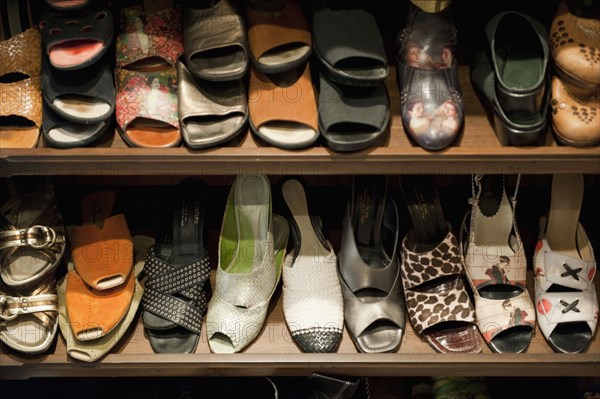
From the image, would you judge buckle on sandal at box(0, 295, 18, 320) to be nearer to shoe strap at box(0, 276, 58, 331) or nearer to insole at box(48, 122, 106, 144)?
shoe strap at box(0, 276, 58, 331)

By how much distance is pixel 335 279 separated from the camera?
1.35 meters

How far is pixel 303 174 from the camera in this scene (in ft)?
4.08

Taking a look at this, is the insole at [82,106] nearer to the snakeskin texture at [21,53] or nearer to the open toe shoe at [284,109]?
the snakeskin texture at [21,53]

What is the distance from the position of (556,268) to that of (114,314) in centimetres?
90

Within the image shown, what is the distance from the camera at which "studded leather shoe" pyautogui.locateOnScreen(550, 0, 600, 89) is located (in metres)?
1.11

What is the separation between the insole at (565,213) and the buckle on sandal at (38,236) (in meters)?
1.04

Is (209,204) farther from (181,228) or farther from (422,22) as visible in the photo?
(422,22)

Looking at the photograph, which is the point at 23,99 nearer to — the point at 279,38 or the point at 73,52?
the point at 73,52

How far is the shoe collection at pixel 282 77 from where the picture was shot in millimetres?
1105

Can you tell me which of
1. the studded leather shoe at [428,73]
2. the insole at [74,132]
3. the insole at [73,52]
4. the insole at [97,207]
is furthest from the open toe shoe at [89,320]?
the studded leather shoe at [428,73]

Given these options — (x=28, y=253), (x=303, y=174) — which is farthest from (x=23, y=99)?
(x=303, y=174)

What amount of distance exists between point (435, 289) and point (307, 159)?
424 mm

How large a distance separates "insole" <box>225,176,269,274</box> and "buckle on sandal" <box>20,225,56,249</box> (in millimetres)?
374

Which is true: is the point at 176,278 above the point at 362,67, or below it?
below
